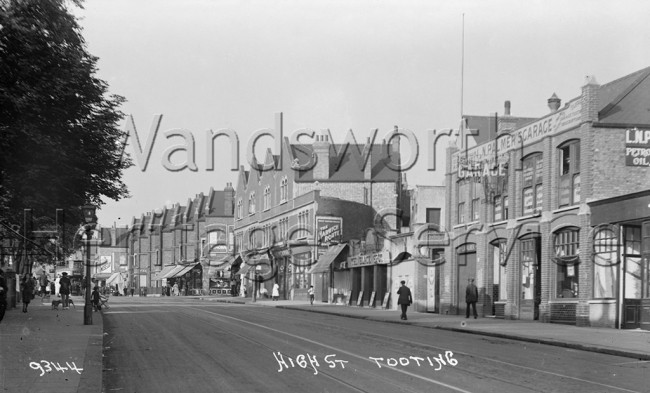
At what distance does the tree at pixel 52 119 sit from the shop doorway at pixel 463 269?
55.3ft

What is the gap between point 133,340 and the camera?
2372 centimetres

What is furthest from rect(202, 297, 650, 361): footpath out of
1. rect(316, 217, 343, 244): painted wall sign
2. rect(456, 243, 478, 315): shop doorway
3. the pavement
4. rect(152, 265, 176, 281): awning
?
rect(152, 265, 176, 281): awning

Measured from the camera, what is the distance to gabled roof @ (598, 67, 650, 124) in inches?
1284

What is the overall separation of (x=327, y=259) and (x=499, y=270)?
1025 inches

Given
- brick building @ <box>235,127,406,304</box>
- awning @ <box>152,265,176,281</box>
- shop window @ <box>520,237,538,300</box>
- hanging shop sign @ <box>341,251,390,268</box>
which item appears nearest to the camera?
shop window @ <box>520,237,538,300</box>

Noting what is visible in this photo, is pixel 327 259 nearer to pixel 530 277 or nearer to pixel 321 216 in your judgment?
pixel 321 216

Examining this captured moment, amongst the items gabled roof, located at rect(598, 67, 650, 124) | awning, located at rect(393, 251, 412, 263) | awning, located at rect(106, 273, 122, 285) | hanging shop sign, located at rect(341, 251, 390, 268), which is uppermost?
gabled roof, located at rect(598, 67, 650, 124)

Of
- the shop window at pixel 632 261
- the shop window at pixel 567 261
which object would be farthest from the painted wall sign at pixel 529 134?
the shop window at pixel 632 261

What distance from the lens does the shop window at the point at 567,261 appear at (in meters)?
33.5

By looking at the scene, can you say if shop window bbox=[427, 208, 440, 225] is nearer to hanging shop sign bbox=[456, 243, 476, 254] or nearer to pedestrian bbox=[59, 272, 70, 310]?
hanging shop sign bbox=[456, 243, 476, 254]

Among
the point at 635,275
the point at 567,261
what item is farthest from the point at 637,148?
the point at 567,261

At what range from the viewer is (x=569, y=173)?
112ft

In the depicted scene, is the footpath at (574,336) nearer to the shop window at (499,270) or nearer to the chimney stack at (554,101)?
the shop window at (499,270)

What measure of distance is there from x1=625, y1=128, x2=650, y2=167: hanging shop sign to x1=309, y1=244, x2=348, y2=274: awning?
111 feet
